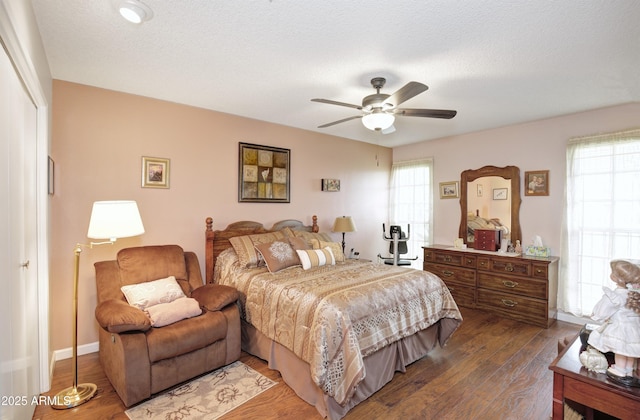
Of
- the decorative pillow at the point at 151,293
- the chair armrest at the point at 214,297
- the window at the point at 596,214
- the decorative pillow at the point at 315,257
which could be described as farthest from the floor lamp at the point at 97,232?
the window at the point at 596,214

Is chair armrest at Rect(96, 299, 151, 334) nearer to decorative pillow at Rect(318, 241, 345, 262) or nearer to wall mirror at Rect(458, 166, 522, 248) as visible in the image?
decorative pillow at Rect(318, 241, 345, 262)

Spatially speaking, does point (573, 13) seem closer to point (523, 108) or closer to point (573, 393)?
point (523, 108)

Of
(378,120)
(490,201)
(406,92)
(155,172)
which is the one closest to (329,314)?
(378,120)

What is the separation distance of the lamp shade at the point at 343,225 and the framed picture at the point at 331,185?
21.3 inches

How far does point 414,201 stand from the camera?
217 inches

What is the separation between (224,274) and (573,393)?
298 cm

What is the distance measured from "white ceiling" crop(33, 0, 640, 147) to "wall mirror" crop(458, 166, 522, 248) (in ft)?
3.87

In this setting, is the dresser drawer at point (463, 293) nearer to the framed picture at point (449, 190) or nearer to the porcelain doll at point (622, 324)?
the framed picture at point (449, 190)

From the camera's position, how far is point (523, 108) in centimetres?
354

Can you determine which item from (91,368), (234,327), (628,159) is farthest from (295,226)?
(628,159)

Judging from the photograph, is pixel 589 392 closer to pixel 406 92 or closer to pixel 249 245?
pixel 406 92

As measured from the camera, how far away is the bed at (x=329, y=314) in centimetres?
204

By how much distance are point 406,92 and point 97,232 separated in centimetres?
251

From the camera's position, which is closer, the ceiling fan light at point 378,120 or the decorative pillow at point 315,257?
the ceiling fan light at point 378,120
